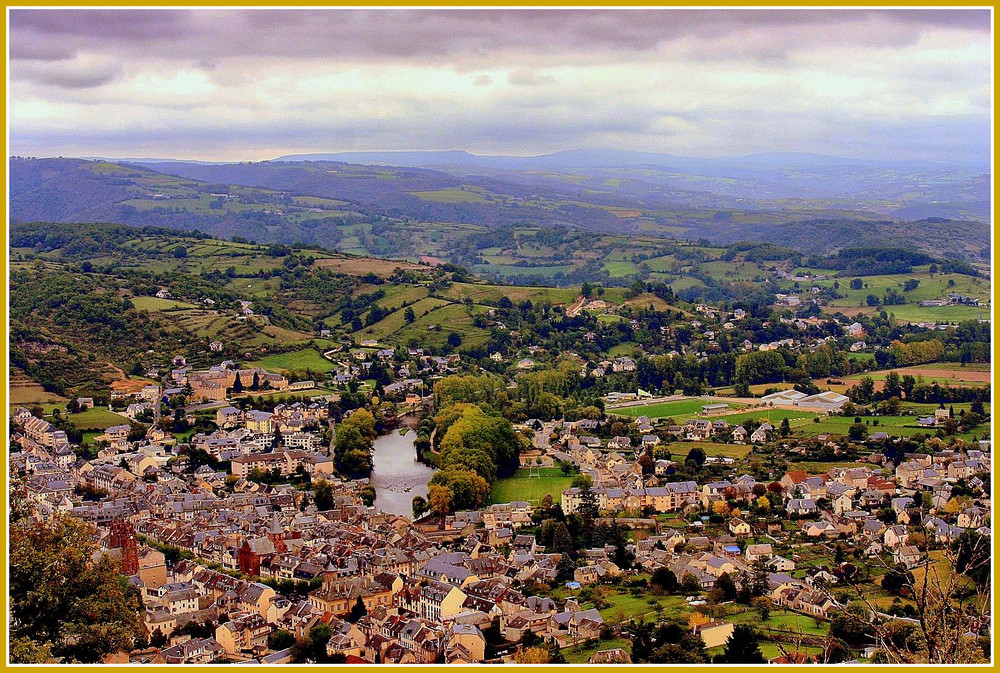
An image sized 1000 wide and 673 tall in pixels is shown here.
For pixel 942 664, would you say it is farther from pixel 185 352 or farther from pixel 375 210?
pixel 375 210

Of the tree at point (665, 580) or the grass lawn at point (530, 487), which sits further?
the grass lawn at point (530, 487)

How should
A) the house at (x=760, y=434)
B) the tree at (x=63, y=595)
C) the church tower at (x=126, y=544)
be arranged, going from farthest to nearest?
the house at (x=760, y=434)
the church tower at (x=126, y=544)
the tree at (x=63, y=595)

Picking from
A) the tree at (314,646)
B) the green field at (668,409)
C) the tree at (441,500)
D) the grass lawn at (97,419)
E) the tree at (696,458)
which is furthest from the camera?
the green field at (668,409)

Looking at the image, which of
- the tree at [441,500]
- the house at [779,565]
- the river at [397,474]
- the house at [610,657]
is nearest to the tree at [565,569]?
the house at [779,565]

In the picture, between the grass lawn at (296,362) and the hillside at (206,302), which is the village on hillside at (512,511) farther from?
the hillside at (206,302)

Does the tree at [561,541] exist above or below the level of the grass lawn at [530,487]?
above

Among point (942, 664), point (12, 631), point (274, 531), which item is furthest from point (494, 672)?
point (274, 531)

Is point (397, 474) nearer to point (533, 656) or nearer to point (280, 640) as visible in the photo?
point (280, 640)
